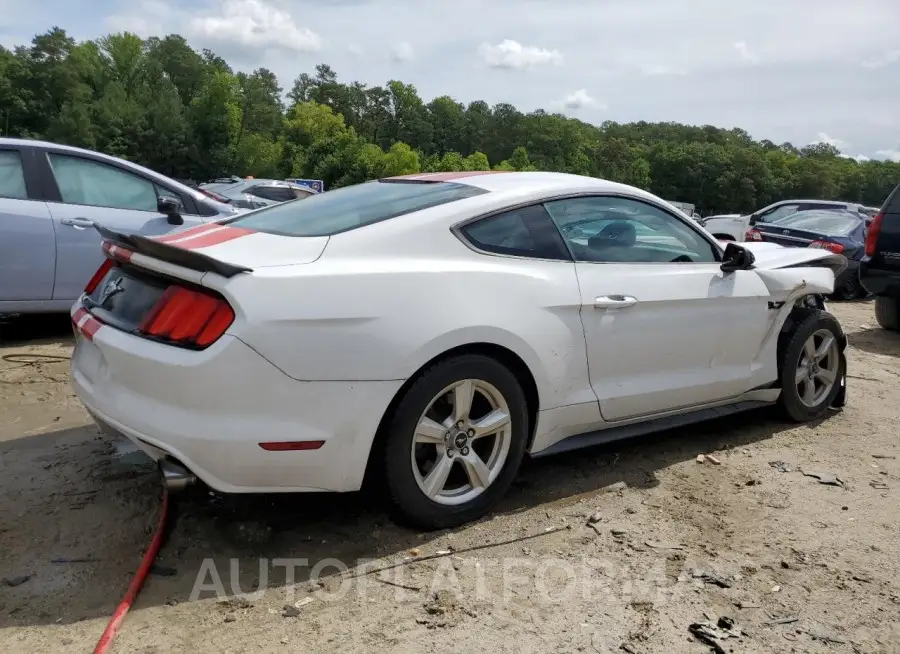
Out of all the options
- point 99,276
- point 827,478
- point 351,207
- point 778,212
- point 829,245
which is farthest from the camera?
point 778,212

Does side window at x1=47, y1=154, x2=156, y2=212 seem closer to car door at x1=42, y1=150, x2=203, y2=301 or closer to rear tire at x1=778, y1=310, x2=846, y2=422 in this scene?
car door at x1=42, y1=150, x2=203, y2=301

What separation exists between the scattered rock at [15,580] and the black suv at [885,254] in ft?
25.9

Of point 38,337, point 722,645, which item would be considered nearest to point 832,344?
point 722,645

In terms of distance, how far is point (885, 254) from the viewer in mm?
8023

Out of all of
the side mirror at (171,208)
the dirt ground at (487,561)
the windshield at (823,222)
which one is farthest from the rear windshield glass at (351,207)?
the windshield at (823,222)

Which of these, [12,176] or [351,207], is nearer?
[351,207]

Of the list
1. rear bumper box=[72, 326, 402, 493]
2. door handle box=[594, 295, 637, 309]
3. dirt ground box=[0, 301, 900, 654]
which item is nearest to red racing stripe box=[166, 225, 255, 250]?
rear bumper box=[72, 326, 402, 493]

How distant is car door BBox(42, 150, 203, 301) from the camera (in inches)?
Answer: 233

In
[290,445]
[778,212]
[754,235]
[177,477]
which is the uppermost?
[778,212]

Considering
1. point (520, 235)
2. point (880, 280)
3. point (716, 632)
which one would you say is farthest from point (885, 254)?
point (716, 632)

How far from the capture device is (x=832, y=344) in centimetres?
492

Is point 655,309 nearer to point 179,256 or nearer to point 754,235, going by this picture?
point 179,256

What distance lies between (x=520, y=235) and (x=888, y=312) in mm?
6785

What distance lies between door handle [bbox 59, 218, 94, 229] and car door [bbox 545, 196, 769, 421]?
3.91m
